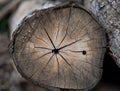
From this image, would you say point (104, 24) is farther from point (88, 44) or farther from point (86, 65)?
point (86, 65)

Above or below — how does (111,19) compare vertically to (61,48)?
above

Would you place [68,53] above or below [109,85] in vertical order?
above

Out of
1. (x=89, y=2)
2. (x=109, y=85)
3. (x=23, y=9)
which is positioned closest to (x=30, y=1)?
(x=23, y=9)

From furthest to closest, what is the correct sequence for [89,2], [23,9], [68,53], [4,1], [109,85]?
1. [4,1]
2. [23,9]
3. [109,85]
4. [89,2]
5. [68,53]
